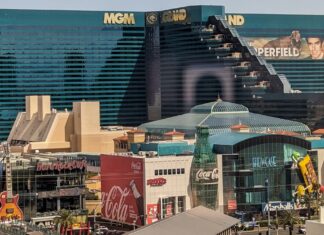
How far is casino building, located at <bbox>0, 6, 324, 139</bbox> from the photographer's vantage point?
10362 centimetres

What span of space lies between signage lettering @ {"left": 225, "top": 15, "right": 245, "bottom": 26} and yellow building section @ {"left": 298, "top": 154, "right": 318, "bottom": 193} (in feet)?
180

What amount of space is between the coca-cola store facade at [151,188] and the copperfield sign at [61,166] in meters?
2.85

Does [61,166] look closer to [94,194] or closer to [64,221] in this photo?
[64,221]

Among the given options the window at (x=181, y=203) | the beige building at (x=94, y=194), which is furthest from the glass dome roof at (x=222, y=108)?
the window at (x=181, y=203)

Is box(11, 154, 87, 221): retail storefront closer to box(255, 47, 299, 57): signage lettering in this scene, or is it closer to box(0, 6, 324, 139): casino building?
box(0, 6, 324, 139): casino building

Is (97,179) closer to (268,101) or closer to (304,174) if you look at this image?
(304,174)

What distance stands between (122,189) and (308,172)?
38.0 feet

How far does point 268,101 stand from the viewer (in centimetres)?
10119

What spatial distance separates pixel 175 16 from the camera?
4360 inches

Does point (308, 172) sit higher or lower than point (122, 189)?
higher

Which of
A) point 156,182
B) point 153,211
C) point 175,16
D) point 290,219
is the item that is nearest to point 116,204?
point 153,211

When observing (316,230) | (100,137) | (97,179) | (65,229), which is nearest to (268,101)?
(100,137)

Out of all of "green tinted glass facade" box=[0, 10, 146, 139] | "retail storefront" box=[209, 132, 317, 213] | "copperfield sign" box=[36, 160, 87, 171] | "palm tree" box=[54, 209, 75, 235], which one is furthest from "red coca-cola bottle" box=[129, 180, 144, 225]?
"green tinted glass facade" box=[0, 10, 146, 139]

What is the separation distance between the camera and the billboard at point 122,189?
192 feet
